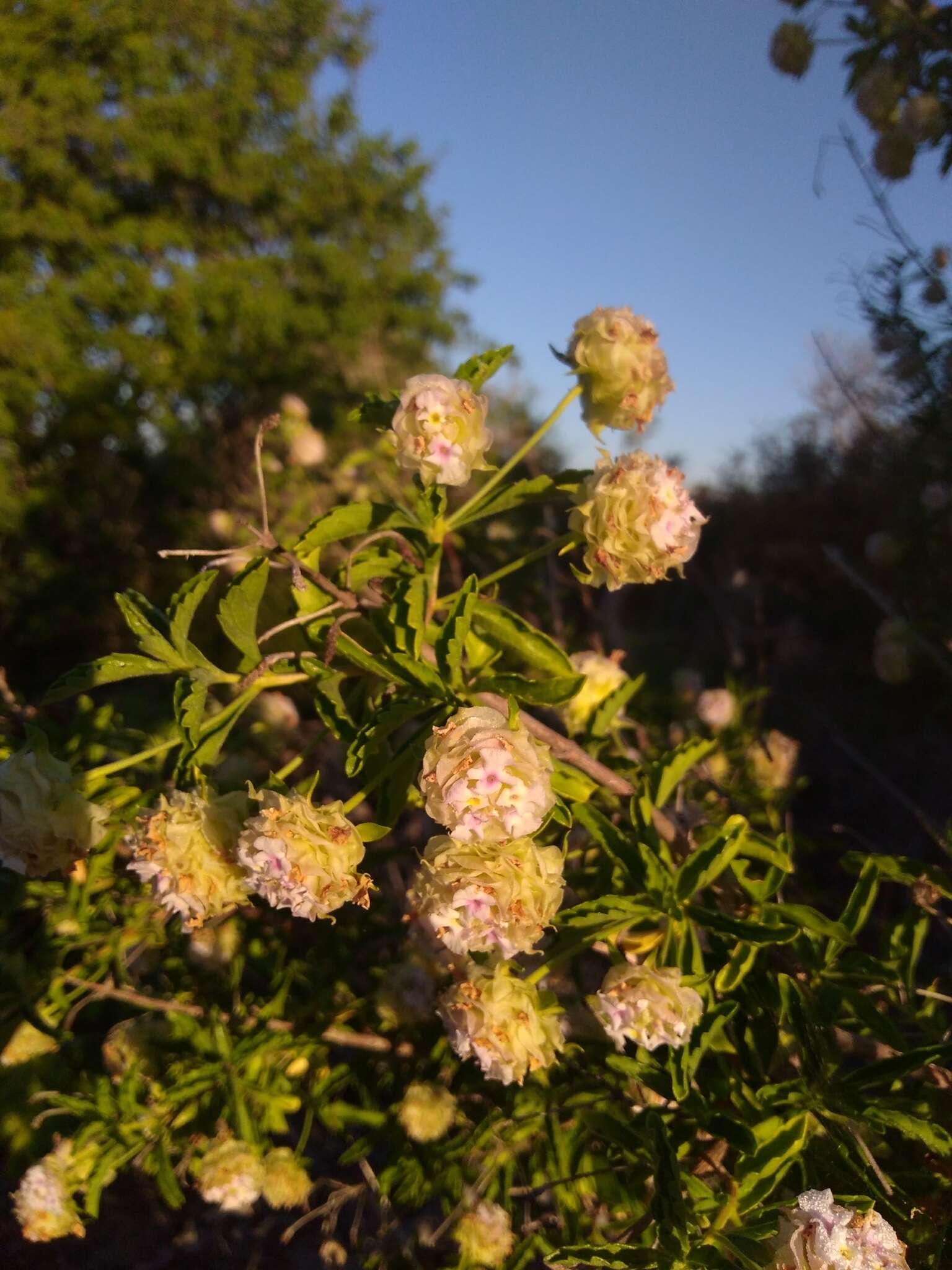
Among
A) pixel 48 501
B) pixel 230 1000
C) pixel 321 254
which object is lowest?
pixel 48 501

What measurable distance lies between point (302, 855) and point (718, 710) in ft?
6.04

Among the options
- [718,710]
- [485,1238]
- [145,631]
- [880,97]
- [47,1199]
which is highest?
[880,97]

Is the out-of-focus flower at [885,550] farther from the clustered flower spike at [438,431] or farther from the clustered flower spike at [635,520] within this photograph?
the clustered flower spike at [438,431]

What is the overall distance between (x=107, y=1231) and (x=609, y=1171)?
238cm

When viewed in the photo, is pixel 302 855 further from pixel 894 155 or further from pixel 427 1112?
pixel 894 155

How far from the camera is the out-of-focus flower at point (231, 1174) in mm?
1563

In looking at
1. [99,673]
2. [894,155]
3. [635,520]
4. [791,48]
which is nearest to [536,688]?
[635,520]

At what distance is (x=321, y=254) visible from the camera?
29.5 feet

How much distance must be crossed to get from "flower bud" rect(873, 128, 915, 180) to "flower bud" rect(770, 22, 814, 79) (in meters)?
0.51

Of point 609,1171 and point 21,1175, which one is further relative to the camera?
point 21,1175

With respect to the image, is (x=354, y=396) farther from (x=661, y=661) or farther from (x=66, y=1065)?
(x=66, y=1065)

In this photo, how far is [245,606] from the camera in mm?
1038

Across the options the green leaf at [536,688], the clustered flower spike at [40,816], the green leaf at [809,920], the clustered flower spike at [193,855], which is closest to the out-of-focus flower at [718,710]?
the green leaf at [809,920]

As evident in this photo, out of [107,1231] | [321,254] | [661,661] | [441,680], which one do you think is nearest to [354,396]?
[321,254]
